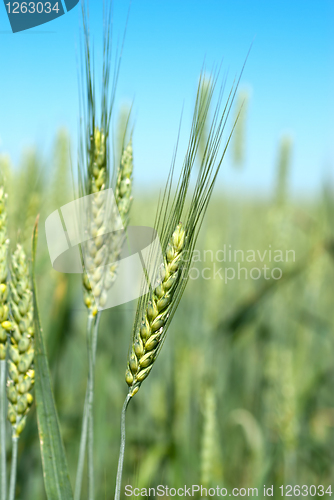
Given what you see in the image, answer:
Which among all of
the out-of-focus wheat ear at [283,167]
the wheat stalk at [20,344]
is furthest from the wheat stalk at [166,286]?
the out-of-focus wheat ear at [283,167]

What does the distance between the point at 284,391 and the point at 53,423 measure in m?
0.85

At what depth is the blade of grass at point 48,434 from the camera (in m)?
0.37

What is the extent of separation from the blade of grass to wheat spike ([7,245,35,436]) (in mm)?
14

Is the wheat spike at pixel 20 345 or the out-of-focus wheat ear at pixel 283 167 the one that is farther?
the out-of-focus wheat ear at pixel 283 167

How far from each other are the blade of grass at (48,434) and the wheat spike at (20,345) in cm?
1

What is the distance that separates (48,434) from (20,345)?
0.31 ft

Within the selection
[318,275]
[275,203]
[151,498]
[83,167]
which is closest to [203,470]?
[151,498]

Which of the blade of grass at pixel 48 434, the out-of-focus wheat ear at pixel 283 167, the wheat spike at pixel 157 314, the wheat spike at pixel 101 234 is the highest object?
the out-of-focus wheat ear at pixel 283 167

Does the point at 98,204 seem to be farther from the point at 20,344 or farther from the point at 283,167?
the point at 283,167

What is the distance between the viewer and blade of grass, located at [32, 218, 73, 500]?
0.37 meters

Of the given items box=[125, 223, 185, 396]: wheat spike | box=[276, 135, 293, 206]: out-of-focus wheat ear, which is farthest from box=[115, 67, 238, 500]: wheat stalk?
box=[276, 135, 293, 206]: out-of-focus wheat ear

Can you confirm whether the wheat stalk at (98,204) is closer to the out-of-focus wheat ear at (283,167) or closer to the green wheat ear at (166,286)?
the green wheat ear at (166,286)

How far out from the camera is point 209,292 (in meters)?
1.43

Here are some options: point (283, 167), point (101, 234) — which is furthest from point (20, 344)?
point (283, 167)
